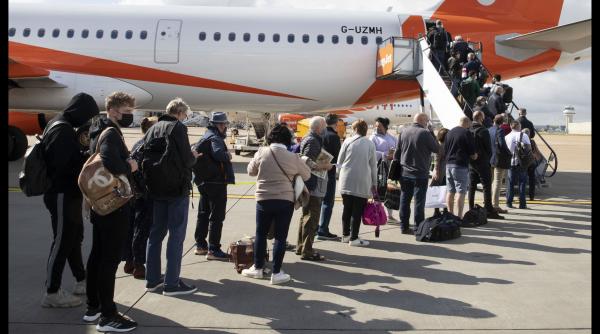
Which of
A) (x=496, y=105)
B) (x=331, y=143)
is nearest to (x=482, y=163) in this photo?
(x=331, y=143)

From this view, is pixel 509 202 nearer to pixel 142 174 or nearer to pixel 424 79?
pixel 424 79

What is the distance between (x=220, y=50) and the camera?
12469 mm

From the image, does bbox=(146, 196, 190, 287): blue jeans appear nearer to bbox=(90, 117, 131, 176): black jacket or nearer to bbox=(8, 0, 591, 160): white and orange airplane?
bbox=(90, 117, 131, 176): black jacket

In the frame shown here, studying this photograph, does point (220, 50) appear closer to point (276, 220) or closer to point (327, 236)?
point (327, 236)

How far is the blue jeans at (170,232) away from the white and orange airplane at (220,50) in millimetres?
8884

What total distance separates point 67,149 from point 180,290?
1.50 meters

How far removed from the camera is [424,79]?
11352 millimetres

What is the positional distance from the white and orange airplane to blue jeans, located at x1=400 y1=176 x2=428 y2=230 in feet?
22.0

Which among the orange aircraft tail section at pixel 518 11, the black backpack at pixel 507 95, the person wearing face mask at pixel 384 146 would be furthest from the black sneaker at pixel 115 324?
the orange aircraft tail section at pixel 518 11

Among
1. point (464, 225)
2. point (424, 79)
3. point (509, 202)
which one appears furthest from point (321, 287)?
point (424, 79)

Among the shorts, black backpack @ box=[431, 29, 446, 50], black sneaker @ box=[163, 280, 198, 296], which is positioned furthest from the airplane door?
black sneaker @ box=[163, 280, 198, 296]

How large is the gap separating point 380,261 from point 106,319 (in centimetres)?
288

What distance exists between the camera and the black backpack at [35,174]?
3271 millimetres

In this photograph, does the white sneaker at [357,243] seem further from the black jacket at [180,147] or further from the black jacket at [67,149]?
the black jacket at [67,149]
